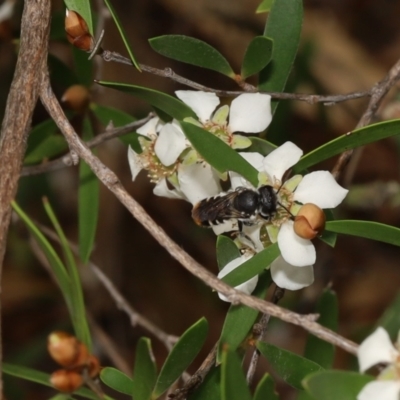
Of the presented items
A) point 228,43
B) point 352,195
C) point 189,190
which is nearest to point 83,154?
point 189,190

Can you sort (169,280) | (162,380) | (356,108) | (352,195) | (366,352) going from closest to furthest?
(366,352) < (162,380) < (352,195) < (356,108) < (169,280)

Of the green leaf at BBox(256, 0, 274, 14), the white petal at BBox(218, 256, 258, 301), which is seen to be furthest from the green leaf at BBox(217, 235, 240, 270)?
the green leaf at BBox(256, 0, 274, 14)

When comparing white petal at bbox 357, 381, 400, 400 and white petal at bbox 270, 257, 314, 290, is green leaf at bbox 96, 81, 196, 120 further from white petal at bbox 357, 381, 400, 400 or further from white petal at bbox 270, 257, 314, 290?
white petal at bbox 357, 381, 400, 400

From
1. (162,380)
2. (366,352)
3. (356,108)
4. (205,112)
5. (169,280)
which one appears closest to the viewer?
(366,352)

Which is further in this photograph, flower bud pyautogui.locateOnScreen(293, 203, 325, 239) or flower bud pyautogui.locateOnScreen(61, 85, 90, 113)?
flower bud pyautogui.locateOnScreen(61, 85, 90, 113)

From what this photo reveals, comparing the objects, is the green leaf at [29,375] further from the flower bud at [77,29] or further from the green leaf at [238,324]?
the flower bud at [77,29]

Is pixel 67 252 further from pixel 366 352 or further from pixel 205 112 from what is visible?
pixel 366 352
